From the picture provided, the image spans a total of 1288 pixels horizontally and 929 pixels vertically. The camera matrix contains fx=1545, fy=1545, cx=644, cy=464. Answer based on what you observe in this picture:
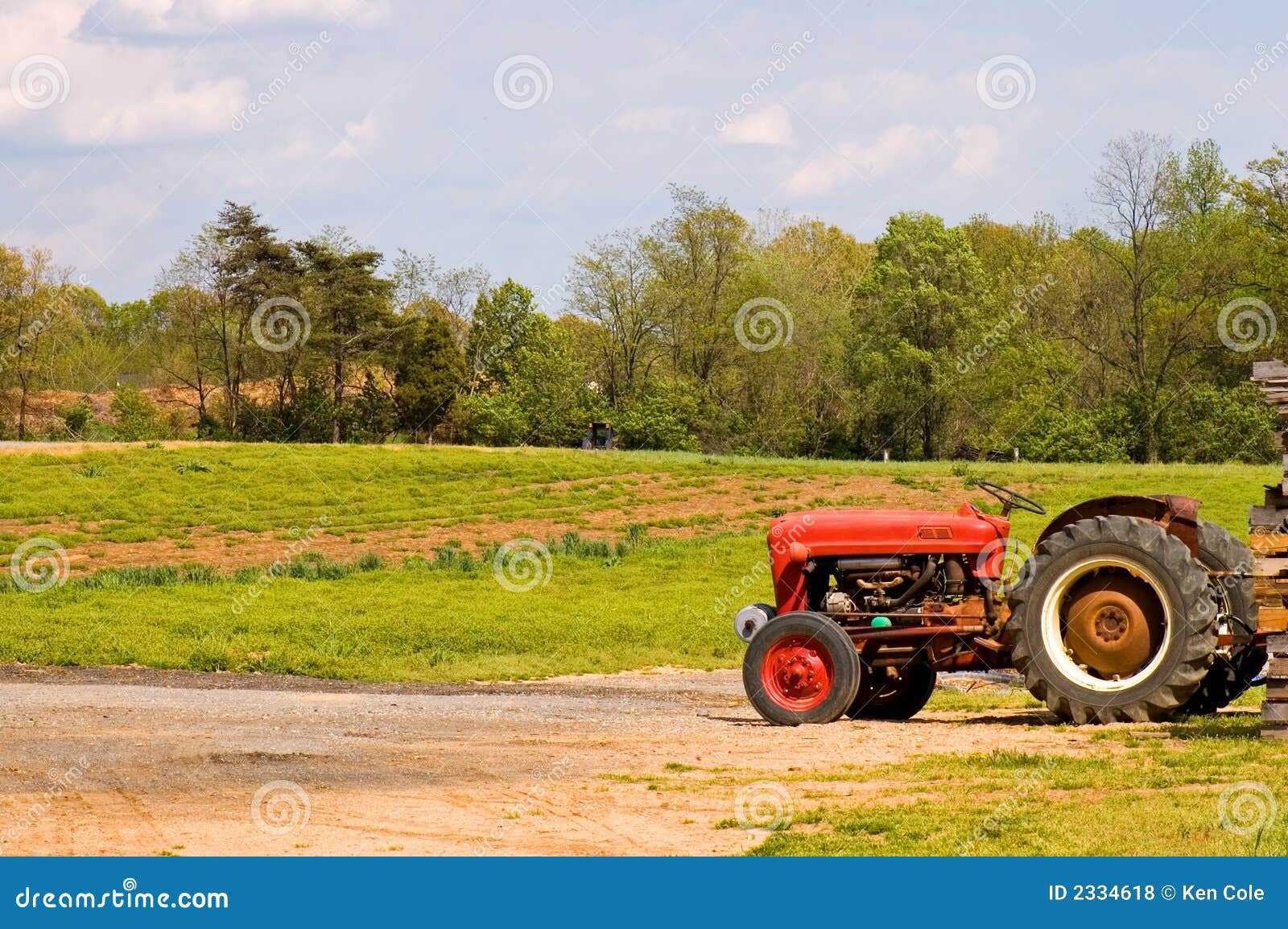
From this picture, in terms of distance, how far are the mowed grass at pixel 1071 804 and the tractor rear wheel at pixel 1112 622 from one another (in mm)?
758

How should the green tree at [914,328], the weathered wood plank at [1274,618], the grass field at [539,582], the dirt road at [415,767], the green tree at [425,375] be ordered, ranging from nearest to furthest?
1. the dirt road at [415,767]
2. the grass field at [539,582]
3. the weathered wood plank at [1274,618]
4. the green tree at [914,328]
5. the green tree at [425,375]

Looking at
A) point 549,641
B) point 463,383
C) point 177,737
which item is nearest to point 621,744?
point 177,737

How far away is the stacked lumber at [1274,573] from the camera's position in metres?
11.7

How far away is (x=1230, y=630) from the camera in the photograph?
1383 centimetres

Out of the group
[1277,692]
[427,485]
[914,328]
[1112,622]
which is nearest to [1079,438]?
[914,328]

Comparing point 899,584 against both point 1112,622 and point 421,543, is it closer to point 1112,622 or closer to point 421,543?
point 1112,622

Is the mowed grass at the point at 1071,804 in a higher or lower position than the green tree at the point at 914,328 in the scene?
lower

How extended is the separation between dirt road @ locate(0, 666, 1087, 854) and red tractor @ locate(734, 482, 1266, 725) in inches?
22.3

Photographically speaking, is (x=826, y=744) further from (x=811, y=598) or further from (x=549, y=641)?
(x=549, y=641)

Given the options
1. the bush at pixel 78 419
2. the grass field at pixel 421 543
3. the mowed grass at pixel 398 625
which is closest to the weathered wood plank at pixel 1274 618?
the mowed grass at pixel 398 625

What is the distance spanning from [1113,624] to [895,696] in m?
2.71

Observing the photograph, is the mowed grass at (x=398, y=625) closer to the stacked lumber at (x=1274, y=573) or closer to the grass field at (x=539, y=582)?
the grass field at (x=539, y=582)

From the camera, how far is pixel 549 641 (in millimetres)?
24062

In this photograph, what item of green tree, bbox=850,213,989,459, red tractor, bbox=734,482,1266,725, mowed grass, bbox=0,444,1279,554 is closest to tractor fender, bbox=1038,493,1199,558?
red tractor, bbox=734,482,1266,725
